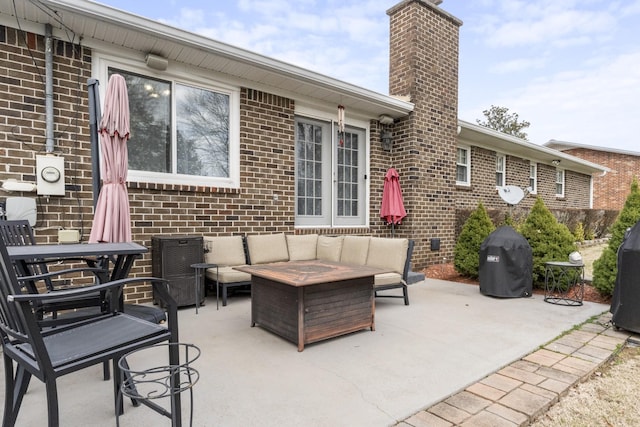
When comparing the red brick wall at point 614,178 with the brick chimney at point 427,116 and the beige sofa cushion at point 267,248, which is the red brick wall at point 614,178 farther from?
the beige sofa cushion at point 267,248

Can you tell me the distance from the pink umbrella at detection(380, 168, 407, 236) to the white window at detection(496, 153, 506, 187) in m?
4.98

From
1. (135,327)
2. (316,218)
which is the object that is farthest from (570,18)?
(135,327)

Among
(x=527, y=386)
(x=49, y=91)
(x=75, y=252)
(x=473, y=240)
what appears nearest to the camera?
(x=75, y=252)

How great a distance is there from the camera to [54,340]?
5.62 feet

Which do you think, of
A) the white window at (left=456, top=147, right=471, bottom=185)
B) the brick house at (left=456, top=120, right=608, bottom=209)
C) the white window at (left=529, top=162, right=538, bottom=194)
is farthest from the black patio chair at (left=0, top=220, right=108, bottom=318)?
the white window at (left=529, top=162, right=538, bottom=194)

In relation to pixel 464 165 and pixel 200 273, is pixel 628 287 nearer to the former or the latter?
pixel 200 273

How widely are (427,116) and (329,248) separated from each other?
12.5 ft

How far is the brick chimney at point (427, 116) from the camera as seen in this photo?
713cm

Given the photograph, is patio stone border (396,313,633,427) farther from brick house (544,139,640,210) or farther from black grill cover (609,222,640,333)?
brick house (544,139,640,210)

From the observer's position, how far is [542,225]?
18.1 feet

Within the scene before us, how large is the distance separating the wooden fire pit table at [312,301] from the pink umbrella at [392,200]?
11.6ft

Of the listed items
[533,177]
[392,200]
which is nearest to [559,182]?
[533,177]

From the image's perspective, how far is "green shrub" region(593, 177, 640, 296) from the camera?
177 inches

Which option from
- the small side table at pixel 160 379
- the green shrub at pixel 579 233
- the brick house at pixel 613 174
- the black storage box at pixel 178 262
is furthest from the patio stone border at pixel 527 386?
the brick house at pixel 613 174
